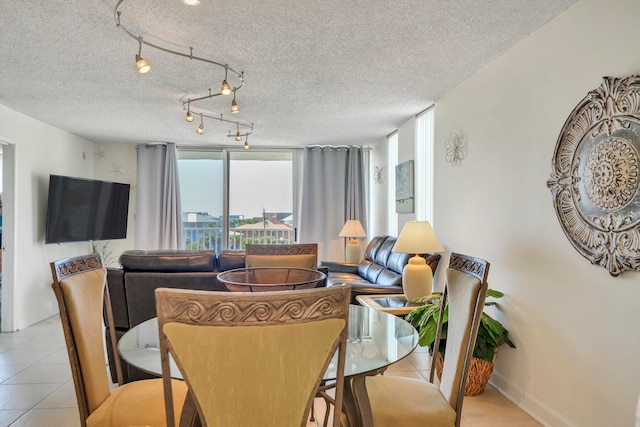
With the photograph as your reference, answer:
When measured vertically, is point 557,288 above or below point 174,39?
below

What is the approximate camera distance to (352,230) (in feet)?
21.4

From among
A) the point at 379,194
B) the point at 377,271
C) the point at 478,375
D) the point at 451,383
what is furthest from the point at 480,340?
the point at 379,194

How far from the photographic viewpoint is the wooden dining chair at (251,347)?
105cm

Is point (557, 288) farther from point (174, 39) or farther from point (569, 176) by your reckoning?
point (174, 39)

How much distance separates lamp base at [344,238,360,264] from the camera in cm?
642

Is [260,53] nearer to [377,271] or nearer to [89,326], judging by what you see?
[89,326]

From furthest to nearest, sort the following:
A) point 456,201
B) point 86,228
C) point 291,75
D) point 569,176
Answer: point 86,228, point 456,201, point 291,75, point 569,176

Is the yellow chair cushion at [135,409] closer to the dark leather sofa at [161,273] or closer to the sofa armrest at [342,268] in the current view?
the dark leather sofa at [161,273]

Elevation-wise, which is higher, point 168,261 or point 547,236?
point 547,236

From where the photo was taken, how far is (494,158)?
10.3 ft

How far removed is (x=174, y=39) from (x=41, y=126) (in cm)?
342

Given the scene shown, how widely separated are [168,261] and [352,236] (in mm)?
3795

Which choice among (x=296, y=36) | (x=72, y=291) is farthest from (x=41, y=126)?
(x=72, y=291)

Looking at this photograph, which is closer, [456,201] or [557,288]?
[557,288]
